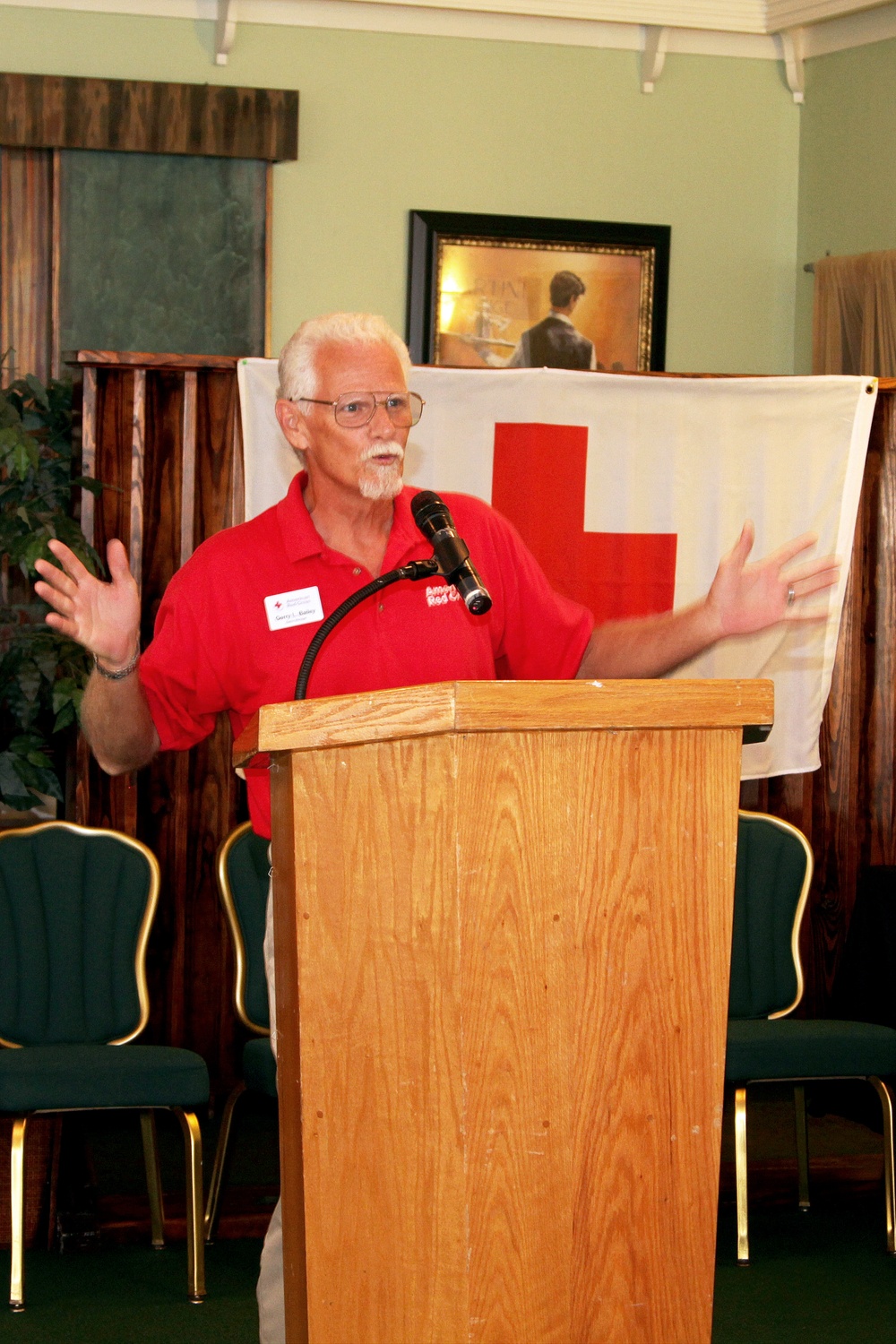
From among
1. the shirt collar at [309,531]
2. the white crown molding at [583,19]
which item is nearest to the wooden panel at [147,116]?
the white crown molding at [583,19]

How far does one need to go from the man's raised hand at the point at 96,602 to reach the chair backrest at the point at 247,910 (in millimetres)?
1509

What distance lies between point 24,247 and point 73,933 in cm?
283

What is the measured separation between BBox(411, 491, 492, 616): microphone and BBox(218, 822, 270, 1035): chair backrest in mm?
1762

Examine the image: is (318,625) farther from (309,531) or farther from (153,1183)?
(153,1183)

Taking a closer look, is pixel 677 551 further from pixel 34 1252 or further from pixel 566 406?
pixel 34 1252

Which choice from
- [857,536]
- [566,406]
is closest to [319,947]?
[566,406]

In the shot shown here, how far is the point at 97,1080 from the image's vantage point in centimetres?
301

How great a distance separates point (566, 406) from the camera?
155 inches

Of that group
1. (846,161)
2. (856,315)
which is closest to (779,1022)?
(856,315)

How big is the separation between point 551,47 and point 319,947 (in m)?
4.78

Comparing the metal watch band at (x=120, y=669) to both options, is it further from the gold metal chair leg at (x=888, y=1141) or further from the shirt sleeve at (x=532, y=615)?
the gold metal chair leg at (x=888, y=1141)

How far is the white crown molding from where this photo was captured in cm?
513

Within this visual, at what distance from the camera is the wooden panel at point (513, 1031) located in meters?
1.28

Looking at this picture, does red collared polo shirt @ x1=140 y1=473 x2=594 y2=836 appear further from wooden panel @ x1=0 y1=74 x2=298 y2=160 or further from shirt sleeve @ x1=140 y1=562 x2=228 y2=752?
wooden panel @ x1=0 y1=74 x2=298 y2=160
